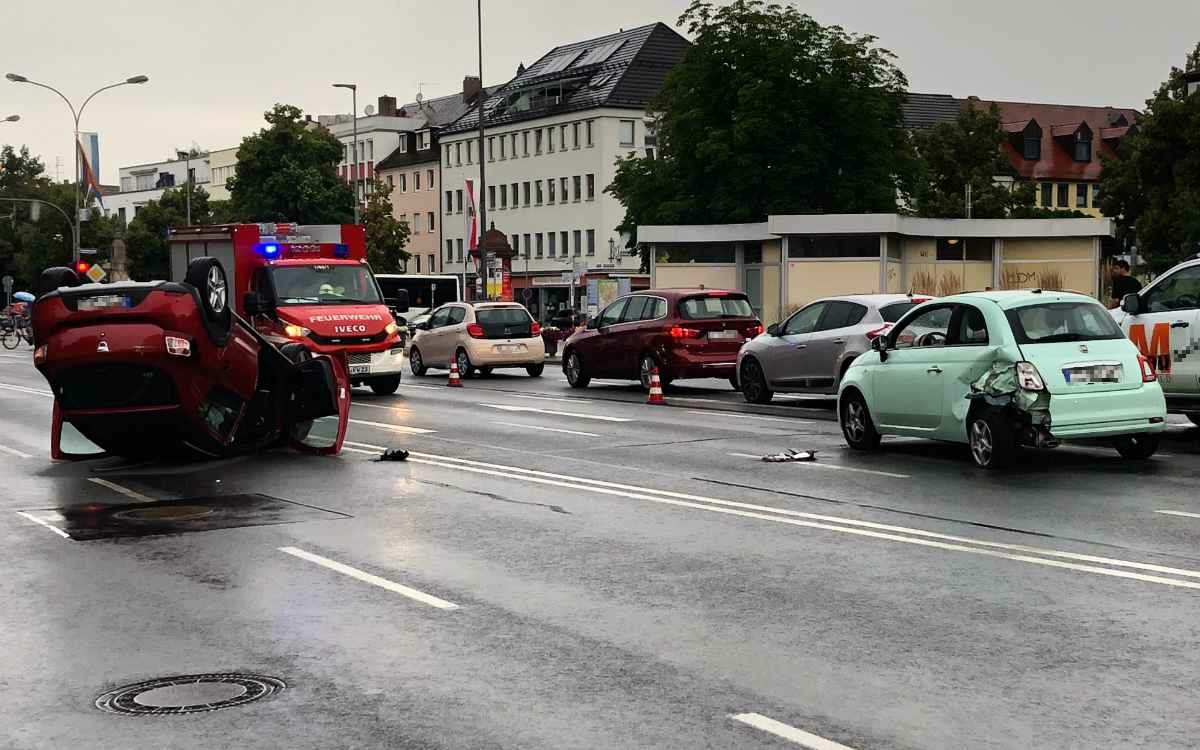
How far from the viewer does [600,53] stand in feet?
347

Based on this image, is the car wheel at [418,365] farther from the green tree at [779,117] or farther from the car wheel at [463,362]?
the green tree at [779,117]

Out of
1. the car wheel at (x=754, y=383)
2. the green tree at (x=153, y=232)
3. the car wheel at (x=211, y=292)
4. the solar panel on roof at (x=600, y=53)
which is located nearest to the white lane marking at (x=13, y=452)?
the car wheel at (x=211, y=292)

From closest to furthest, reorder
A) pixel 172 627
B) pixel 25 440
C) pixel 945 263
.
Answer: pixel 172 627
pixel 25 440
pixel 945 263

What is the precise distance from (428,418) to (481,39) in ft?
111

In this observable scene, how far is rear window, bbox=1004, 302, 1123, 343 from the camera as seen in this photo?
49.3 feet

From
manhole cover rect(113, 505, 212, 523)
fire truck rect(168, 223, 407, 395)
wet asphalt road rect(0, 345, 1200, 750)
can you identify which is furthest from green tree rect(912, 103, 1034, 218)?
manhole cover rect(113, 505, 212, 523)

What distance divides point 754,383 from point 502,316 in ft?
38.7

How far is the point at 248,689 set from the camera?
6762mm

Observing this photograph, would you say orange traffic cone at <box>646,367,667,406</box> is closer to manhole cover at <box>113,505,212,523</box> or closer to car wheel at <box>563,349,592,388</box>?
car wheel at <box>563,349,592,388</box>

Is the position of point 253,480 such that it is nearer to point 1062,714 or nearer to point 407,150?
point 1062,714

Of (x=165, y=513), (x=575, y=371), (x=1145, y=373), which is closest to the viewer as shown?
(x=165, y=513)

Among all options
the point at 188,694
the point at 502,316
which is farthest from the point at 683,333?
the point at 188,694

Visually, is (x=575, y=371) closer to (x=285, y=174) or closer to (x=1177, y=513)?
(x=1177, y=513)

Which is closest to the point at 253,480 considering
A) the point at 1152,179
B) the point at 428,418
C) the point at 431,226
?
the point at 428,418
